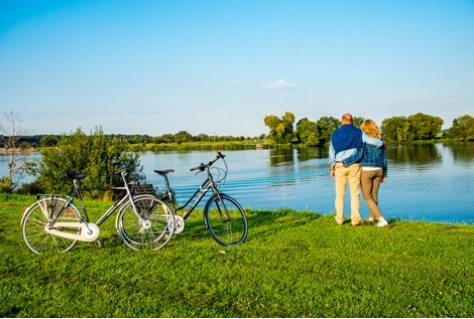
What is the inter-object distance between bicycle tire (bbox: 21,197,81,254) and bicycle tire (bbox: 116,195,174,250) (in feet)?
2.37

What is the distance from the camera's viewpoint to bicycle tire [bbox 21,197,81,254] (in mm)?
6492

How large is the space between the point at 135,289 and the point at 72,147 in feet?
68.3

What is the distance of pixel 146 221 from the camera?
6.58m

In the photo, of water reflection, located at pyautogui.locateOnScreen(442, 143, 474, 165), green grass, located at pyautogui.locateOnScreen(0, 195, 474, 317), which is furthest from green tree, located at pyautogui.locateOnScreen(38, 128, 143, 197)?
water reflection, located at pyautogui.locateOnScreen(442, 143, 474, 165)

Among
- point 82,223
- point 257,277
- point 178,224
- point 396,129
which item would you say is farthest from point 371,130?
point 396,129

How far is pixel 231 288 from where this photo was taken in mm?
4773

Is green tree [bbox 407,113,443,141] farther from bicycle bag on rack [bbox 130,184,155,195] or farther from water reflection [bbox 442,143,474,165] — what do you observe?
bicycle bag on rack [bbox 130,184,155,195]

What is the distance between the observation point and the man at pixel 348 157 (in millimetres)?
8516

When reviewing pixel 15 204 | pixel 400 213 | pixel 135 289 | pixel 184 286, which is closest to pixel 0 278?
pixel 135 289

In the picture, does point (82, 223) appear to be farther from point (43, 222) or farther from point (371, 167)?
point (371, 167)

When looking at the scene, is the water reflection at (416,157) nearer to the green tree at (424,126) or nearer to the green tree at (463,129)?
the green tree at (463,129)

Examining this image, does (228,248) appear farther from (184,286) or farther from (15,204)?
(15,204)

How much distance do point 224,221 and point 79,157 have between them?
19.0 m

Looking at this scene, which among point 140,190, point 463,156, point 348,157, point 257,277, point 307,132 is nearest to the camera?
point 257,277
